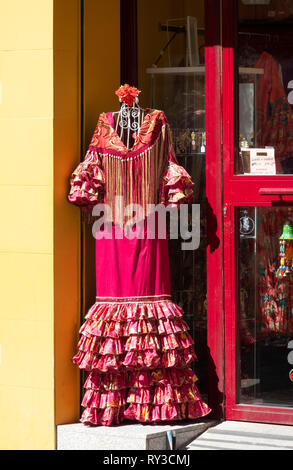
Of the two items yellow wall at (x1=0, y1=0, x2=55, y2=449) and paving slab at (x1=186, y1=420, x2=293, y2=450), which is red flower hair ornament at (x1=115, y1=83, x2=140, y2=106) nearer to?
yellow wall at (x1=0, y1=0, x2=55, y2=449)

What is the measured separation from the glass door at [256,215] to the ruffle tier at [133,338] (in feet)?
1.31

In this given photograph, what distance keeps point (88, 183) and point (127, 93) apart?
54 centimetres

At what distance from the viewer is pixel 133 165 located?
489cm

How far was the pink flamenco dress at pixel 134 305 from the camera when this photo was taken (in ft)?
15.6

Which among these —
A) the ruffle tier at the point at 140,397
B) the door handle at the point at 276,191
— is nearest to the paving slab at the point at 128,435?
the ruffle tier at the point at 140,397

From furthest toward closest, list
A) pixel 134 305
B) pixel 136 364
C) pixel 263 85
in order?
pixel 263 85, pixel 134 305, pixel 136 364

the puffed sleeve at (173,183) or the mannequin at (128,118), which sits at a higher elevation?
the mannequin at (128,118)

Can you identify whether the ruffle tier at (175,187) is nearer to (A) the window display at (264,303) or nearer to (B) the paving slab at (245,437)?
(A) the window display at (264,303)

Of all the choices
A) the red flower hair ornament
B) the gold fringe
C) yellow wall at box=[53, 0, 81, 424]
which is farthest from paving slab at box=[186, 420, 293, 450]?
the red flower hair ornament

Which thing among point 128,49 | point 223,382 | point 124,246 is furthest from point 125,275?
point 128,49

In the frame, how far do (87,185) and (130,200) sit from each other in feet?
0.84

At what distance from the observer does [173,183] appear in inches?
190

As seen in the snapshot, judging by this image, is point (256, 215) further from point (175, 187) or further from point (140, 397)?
point (140, 397)

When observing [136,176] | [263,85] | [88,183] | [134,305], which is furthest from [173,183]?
[263,85]
